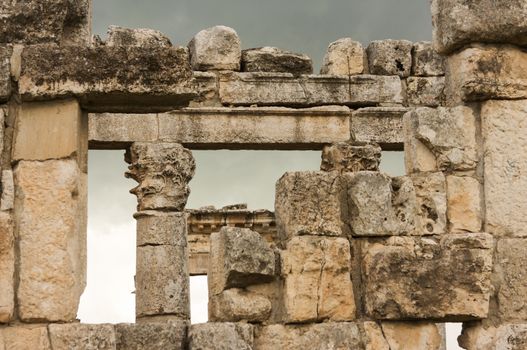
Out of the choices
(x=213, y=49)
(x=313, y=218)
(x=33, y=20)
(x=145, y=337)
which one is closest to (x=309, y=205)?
(x=313, y=218)

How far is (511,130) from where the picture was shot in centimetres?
840

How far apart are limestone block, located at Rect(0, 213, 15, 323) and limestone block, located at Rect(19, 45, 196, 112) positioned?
821mm

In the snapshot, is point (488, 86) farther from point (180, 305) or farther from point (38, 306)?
point (180, 305)

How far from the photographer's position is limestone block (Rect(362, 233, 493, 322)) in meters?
7.93

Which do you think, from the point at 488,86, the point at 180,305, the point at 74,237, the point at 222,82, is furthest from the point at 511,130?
the point at 222,82

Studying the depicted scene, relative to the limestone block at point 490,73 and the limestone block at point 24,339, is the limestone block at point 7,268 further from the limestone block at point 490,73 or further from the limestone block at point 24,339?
the limestone block at point 490,73

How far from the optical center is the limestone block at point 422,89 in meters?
17.0

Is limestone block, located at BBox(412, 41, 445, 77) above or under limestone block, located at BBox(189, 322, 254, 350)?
above

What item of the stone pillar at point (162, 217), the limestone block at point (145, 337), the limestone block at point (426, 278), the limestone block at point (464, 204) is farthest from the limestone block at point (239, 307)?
the stone pillar at point (162, 217)

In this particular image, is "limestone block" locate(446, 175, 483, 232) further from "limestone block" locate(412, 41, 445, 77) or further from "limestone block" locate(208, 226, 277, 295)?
"limestone block" locate(412, 41, 445, 77)

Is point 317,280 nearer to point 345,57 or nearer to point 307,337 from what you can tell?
point 307,337

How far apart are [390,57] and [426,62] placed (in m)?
0.52

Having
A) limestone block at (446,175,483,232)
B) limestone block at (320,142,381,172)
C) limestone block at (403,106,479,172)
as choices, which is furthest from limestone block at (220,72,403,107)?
limestone block at (446,175,483,232)

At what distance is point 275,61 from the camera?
1666 centimetres
